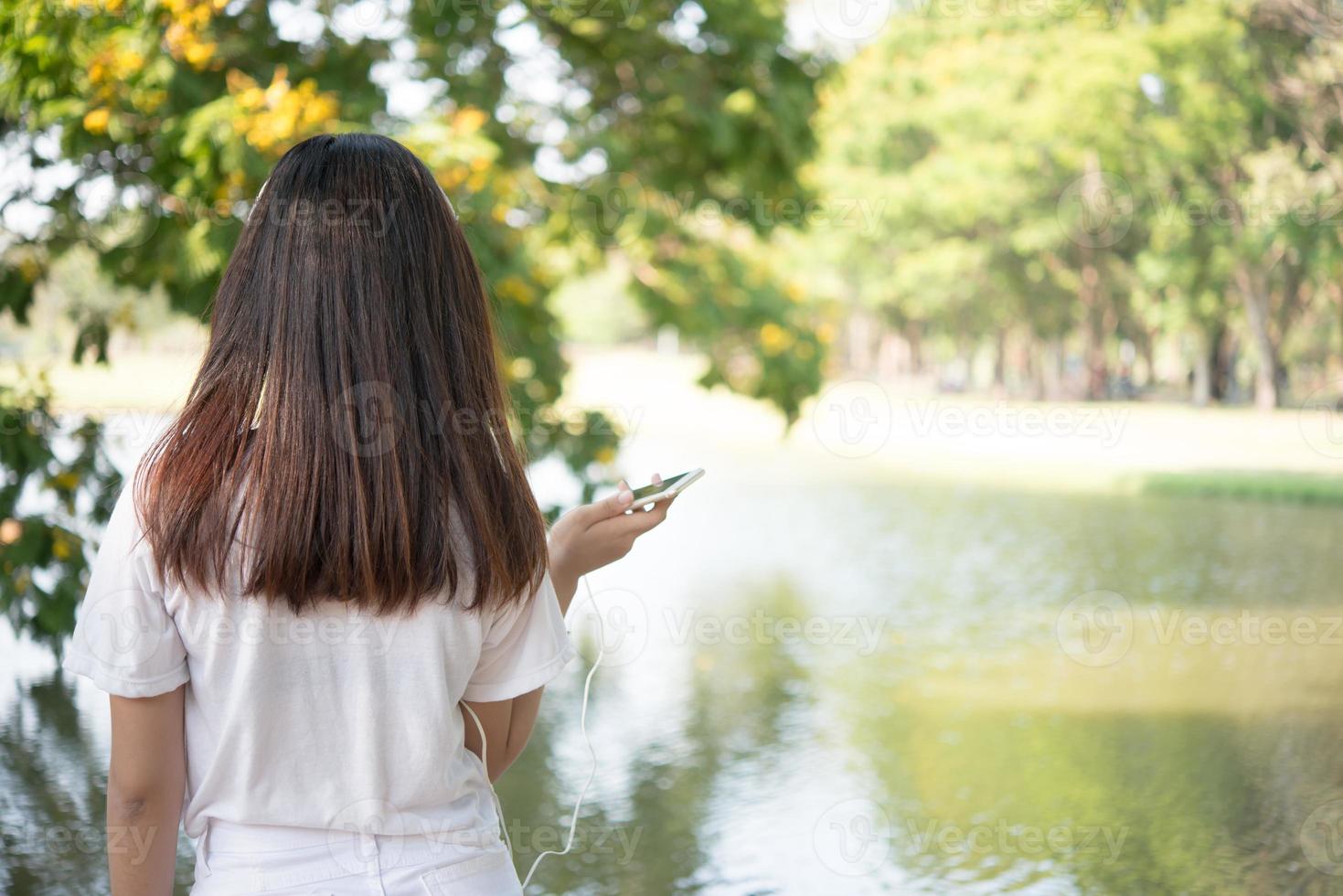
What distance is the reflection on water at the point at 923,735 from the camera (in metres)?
3.99

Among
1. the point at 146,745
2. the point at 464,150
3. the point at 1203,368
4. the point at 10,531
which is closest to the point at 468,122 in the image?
the point at 464,150

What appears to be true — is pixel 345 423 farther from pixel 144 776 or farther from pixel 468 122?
pixel 468 122

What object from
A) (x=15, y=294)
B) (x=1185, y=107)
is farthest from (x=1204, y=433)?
(x=15, y=294)

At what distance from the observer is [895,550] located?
10.0m

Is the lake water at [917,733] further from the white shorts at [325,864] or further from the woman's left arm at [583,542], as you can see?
the white shorts at [325,864]

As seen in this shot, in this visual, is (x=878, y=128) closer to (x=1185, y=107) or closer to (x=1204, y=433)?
(x=1185, y=107)

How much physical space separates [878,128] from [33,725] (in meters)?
25.3

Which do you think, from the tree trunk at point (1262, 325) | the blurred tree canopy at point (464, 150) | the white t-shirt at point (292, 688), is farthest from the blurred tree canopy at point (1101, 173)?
the white t-shirt at point (292, 688)

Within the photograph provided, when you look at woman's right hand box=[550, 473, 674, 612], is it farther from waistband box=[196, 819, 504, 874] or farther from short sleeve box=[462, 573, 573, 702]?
waistband box=[196, 819, 504, 874]

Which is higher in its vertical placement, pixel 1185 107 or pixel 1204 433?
pixel 1185 107

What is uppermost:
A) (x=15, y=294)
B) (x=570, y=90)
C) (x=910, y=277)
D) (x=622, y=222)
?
(x=910, y=277)

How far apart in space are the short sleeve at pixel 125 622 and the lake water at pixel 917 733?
2818mm

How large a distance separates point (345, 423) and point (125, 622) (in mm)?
243

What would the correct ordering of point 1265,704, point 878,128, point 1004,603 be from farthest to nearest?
point 878,128 < point 1004,603 < point 1265,704
